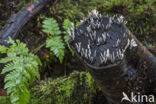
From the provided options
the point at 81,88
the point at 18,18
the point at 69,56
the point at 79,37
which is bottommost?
the point at 81,88

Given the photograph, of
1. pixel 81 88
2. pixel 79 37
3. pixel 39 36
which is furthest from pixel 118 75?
pixel 39 36

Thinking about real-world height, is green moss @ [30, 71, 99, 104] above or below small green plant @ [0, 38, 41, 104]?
below

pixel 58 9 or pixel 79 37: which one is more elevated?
pixel 58 9

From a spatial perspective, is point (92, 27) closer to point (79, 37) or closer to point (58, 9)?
point (79, 37)

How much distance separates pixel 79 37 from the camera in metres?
2.69

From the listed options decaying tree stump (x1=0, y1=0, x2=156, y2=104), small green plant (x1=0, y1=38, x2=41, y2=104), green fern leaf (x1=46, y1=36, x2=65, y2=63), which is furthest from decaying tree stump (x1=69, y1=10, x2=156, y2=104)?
green fern leaf (x1=46, y1=36, x2=65, y2=63)

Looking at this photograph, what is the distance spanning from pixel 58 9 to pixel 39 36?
1048 millimetres

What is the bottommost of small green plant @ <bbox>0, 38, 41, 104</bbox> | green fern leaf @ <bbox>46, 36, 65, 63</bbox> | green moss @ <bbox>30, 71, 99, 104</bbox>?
green moss @ <bbox>30, 71, 99, 104</bbox>

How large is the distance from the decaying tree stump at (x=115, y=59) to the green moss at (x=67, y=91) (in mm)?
531

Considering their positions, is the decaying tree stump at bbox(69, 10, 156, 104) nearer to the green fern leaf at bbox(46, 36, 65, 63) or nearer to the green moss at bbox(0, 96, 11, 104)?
the green fern leaf at bbox(46, 36, 65, 63)

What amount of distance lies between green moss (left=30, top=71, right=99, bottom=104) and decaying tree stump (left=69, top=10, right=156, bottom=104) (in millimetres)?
531

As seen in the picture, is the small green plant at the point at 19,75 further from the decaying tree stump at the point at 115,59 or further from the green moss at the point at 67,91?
the decaying tree stump at the point at 115,59

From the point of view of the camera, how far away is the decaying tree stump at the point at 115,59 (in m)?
2.14

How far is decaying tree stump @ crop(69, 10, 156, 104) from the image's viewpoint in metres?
2.14
